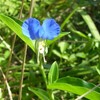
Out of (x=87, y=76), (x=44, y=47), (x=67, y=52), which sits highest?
(x=44, y=47)

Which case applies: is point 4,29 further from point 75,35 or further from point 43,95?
point 43,95

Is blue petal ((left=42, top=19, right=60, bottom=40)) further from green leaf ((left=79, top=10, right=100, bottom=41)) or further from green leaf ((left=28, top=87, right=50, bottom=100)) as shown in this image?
green leaf ((left=79, top=10, right=100, bottom=41))

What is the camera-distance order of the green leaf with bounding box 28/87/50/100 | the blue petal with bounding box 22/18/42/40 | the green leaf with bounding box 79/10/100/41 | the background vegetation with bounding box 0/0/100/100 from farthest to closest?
the green leaf with bounding box 79/10/100/41
the background vegetation with bounding box 0/0/100/100
the green leaf with bounding box 28/87/50/100
the blue petal with bounding box 22/18/42/40

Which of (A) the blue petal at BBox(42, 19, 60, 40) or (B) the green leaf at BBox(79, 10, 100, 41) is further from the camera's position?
(B) the green leaf at BBox(79, 10, 100, 41)

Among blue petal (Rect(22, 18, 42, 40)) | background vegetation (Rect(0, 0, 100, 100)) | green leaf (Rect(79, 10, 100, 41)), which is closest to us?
blue petal (Rect(22, 18, 42, 40))

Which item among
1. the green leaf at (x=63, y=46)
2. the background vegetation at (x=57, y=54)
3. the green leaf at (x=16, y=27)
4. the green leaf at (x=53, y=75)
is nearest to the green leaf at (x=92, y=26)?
the background vegetation at (x=57, y=54)

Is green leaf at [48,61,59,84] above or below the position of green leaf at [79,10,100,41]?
below

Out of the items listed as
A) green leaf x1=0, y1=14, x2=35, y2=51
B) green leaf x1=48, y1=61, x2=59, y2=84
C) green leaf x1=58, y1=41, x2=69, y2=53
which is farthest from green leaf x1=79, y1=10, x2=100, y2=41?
green leaf x1=0, y1=14, x2=35, y2=51

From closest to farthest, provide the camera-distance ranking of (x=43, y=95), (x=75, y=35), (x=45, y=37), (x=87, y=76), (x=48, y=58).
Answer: (x=45, y=37) → (x=43, y=95) → (x=87, y=76) → (x=48, y=58) → (x=75, y=35)

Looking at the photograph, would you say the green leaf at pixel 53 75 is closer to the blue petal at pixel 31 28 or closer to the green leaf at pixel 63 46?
the blue petal at pixel 31 28

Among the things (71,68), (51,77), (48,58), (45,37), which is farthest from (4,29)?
(45,37)
